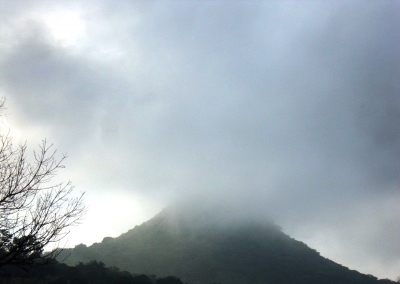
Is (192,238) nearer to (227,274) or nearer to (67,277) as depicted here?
(227,274)

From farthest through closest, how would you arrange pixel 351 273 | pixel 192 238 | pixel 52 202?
pixel 192 238 → pixel 351 273 → pixel 52 202

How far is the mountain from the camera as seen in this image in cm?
7806

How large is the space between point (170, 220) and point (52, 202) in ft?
351

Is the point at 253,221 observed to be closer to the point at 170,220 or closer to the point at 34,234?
the point at 170,220

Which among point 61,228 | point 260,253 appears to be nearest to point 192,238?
point 260,253

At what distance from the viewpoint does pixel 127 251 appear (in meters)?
88.9

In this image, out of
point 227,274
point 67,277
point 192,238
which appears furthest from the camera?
point 192,238

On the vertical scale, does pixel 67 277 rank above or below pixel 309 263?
below

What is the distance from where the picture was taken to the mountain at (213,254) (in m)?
78.1

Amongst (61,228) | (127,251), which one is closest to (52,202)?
(61,228)

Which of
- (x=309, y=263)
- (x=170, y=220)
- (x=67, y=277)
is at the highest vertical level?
(x=170, y=220)

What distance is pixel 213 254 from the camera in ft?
303

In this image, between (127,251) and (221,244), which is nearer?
(127,251)

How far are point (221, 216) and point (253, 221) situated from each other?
10549mm
